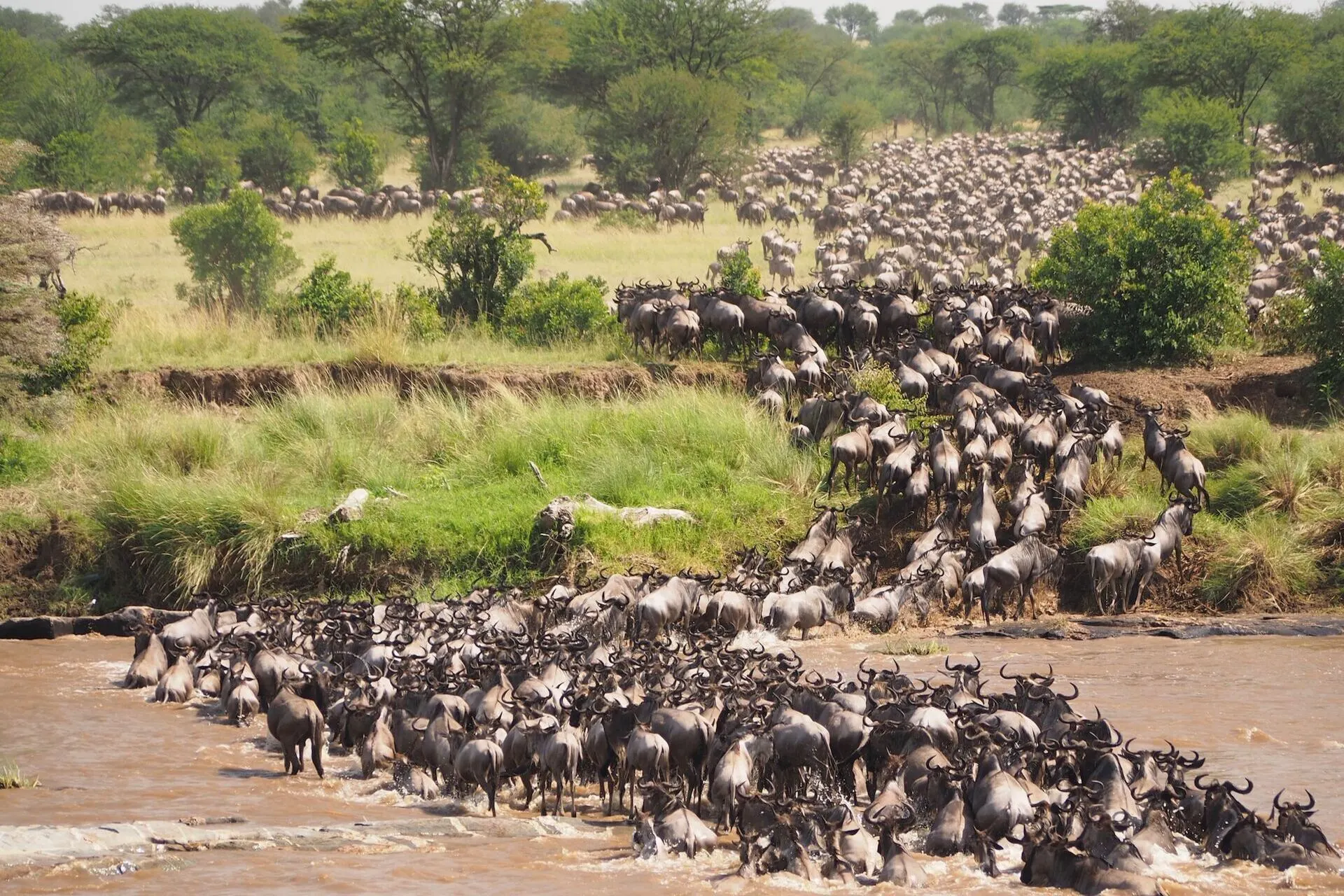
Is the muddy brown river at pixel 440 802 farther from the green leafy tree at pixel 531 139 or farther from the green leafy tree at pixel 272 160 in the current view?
the green leafy tree at pixel 531 139

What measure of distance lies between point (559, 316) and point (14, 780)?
42.1 ft

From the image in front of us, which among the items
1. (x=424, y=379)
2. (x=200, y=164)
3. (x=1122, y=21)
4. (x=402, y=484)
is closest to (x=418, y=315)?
(x=424, y=379)

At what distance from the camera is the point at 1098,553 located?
44.5ft

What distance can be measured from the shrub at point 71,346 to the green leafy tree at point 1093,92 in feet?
A: 153

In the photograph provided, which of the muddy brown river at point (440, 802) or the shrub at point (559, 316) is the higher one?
the shrub at point (559, 316)

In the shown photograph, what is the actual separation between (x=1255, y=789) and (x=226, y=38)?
5805cm

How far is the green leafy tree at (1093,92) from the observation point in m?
57.8

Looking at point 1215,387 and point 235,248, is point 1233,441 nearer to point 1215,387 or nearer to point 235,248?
point 1215,387

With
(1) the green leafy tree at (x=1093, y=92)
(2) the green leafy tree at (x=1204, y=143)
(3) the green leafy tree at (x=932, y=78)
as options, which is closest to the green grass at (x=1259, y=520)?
(2) the green leafy tree at (x=1204, y=143)

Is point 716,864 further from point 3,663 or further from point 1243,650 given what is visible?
point 3,663

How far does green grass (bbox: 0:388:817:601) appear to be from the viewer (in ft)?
48.8

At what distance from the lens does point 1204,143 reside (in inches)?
1742

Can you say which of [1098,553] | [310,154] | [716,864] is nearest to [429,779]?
[716,864]

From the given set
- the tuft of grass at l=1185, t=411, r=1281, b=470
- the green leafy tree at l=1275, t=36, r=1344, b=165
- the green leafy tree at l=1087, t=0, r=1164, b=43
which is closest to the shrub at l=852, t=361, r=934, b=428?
the tuft of grass at l=1185, t=411, r=1281, b=470
